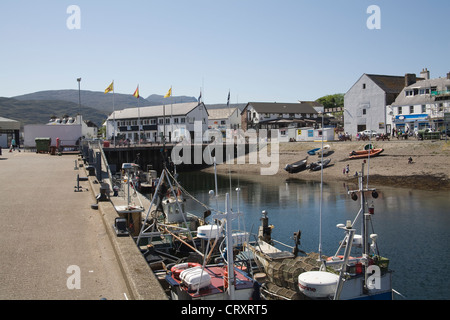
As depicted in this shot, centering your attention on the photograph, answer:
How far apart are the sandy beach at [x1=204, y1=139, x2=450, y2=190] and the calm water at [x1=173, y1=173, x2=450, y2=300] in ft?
10.5

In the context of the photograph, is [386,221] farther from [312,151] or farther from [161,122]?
[161,122]

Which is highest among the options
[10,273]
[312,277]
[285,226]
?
[10,273]

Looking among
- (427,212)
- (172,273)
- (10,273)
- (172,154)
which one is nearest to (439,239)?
(427,212)

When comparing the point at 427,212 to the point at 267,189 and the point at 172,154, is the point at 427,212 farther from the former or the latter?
the point at 172,154

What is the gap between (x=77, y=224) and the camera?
48.1ft

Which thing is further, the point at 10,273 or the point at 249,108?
the point at 249,108

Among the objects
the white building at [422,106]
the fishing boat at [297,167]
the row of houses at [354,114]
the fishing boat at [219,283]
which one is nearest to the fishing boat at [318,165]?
the fishing boat at [297,167]

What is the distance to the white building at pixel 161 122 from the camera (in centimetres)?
8794

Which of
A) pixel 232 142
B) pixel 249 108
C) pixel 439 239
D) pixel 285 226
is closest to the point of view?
pixel 439 239

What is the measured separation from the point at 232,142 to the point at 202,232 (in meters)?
Result: 64.4

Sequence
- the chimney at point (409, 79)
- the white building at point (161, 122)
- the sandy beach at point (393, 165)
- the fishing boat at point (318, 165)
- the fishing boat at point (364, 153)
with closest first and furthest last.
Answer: the sandy beach at point (393, 165) → the fishing boat at point (364, 153) → the fishing boat at point (318, 165) → the chimney at point (409, 79) → the white building at point (161, 122)

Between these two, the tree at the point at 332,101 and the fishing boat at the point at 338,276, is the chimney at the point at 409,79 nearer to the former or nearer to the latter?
the fishing boat at the point at 338,276

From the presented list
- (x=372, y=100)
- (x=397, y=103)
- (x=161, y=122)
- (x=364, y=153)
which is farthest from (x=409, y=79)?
(x=161, y=122)
